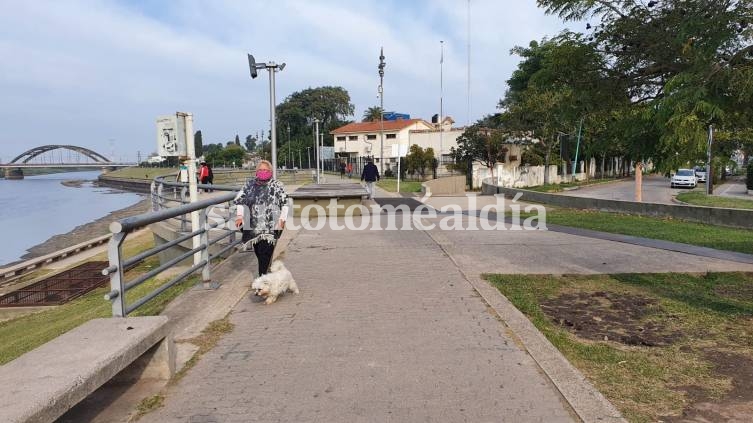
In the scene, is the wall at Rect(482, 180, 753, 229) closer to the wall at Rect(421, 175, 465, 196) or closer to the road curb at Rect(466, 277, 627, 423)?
the wall at Rect(421, 175, 465, 196)

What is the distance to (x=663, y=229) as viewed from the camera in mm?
12984

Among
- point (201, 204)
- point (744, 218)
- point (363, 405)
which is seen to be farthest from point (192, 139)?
point (744, 218)

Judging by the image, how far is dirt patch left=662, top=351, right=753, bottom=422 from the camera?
343 centimetres

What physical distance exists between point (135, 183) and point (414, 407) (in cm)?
9345

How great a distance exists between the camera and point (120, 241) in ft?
14.5

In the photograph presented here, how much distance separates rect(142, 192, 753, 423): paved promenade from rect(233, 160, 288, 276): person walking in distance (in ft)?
2.21

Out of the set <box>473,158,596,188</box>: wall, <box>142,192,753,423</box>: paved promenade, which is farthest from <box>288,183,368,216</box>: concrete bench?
<box>473,158,596,188</box>: wall

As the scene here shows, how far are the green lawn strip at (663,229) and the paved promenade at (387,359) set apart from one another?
280 cm

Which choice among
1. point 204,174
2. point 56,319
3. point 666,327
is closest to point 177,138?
point 56,319

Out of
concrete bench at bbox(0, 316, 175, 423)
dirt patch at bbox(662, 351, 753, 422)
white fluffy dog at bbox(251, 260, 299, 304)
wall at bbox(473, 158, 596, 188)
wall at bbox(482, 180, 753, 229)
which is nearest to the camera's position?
concrete bench at bbox(0, 316, 175, 423)

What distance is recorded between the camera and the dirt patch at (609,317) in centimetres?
513

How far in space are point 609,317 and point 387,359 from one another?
2.76 metres

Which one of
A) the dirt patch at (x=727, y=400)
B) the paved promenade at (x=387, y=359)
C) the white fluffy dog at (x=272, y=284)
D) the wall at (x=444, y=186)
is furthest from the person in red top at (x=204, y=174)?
the dirt patch at (x=727, y=400)

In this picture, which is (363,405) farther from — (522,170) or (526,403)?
(522,170)
